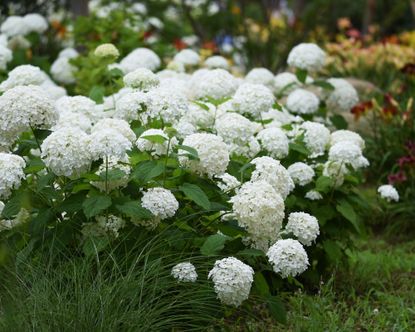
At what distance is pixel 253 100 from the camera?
4.46 metres

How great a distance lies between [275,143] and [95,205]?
1252 mm

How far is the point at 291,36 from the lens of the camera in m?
11.4

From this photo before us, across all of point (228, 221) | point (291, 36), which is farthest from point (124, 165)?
point (291, 36)

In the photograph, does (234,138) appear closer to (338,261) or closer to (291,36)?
(338,261)

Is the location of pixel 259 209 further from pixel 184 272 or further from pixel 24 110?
pixel 24 110

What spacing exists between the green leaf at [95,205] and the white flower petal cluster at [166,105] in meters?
0.66

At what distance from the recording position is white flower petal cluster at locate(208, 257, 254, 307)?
3.27 m

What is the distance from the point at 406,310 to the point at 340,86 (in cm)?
227

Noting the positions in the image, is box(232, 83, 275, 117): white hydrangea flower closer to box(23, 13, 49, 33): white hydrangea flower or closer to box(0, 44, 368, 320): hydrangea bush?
box(0, 44, 368, 320): hydrangea bush

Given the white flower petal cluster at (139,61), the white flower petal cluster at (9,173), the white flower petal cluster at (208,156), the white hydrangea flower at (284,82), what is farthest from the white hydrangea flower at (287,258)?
the white flower petal cluster at (139,61)

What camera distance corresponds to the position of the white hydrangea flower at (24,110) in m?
3.55

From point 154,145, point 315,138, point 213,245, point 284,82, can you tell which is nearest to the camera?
point 213,245

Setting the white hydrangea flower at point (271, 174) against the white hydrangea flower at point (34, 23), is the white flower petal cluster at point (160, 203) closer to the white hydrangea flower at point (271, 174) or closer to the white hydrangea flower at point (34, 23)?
the white hydrangea flower at point (271, 174)

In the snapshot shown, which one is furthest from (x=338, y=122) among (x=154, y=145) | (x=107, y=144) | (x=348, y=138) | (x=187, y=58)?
(x=107, y=144)
